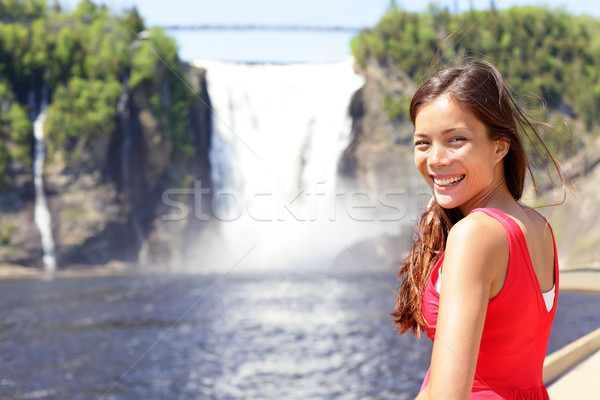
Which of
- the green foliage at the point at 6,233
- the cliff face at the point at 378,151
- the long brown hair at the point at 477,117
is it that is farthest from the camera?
the cliff face at the point at 378,151

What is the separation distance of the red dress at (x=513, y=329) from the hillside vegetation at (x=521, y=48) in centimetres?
4620

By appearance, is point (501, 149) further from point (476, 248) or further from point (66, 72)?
point (66, 72)

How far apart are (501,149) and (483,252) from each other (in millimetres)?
385

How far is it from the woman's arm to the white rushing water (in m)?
41.0

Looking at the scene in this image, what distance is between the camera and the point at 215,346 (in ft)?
45.6

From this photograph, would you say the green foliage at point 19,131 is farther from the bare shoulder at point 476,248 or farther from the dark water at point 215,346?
the bare shoulder at point 476,248

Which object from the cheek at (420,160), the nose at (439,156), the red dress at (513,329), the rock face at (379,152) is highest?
the nose at (439,156)

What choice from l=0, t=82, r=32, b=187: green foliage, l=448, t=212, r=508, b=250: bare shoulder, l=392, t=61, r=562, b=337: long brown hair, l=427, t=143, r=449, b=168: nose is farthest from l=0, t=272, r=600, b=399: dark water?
l=0, t=82, r=32, b=187: green foliage

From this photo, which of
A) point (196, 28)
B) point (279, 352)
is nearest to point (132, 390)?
A: point (279, 352)

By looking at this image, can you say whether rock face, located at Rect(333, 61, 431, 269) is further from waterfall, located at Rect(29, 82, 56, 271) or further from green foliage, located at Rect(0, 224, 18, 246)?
green foliage, located at Rect(0, 224, 18, 246)

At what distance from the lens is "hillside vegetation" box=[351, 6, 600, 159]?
165 feet

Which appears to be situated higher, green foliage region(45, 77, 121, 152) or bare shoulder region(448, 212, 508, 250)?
bare shoulder region(448, 212, 508, 250)

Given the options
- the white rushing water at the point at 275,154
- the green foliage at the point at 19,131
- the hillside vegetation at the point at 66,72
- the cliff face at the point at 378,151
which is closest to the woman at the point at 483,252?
the hillside vegetation at the point at 66,72

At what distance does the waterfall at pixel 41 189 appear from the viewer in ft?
121
